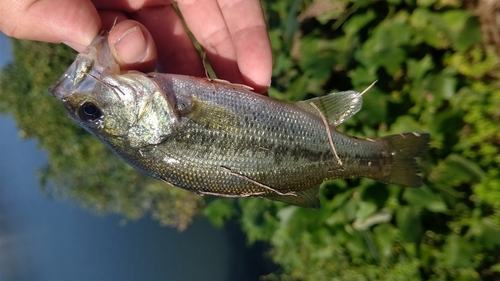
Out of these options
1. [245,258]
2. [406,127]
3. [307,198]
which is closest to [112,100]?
[307,198]

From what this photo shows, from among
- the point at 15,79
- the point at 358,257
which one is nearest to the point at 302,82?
the point at 358,257

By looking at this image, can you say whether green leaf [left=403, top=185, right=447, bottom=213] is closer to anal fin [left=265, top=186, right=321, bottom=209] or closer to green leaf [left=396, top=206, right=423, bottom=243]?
green leaf [left=396, top=206, right=423, bottom=243]

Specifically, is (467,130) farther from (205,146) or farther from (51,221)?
(51,221)

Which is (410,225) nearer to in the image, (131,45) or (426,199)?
(426,199)

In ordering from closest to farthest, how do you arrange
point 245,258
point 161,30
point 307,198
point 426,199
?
point 307,198
point 161,30
point 426,199
point 245,258

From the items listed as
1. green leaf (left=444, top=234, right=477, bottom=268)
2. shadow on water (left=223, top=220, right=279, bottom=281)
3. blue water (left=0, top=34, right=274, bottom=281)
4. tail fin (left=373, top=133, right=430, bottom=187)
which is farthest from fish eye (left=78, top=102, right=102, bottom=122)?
blue water (left=0, top=34, right=274, bottom=281)

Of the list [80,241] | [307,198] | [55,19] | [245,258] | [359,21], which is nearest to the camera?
[55,19]
